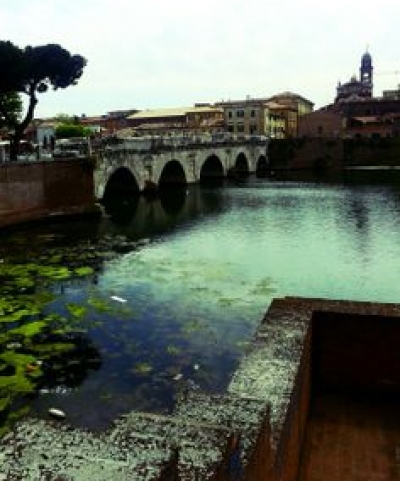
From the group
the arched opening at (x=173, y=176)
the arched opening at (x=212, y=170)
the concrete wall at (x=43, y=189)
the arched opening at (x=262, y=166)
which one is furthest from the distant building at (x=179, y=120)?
the concrete wall at (x=43, y=189)

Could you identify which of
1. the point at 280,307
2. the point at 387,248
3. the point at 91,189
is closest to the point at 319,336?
the point at 280,307

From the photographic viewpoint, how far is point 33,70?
49.7 m

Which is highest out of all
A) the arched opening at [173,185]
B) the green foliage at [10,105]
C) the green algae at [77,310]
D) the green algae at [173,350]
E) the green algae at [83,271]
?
the green foliage at [10,105]

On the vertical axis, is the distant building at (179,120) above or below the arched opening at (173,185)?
above

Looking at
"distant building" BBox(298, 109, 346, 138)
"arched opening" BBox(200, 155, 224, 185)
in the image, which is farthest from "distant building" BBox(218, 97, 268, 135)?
"arched opening" BBox(200, 155, 224, 185)

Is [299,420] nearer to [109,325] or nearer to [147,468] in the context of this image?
[147,468]

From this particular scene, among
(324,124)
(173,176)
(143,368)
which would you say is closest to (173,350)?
(143,368)

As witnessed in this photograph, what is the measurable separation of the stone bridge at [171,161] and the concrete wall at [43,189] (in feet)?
8.45

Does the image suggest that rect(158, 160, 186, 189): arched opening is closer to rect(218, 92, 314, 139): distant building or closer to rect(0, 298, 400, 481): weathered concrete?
rect(218, 92, 314, 139): distant building

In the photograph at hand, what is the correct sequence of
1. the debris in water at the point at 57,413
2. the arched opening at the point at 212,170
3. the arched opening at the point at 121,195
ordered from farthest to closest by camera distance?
the arched opening at the point at 212,170 → the arched opening at the point at 121,195 → the debris in water at the point at 57,413

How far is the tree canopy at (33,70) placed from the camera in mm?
48250

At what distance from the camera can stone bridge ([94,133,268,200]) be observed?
5783 centimetres

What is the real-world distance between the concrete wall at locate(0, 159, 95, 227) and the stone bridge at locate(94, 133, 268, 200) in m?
2.58

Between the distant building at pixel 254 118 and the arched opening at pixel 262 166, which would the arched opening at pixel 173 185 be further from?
the distant building at pixel 254 118
